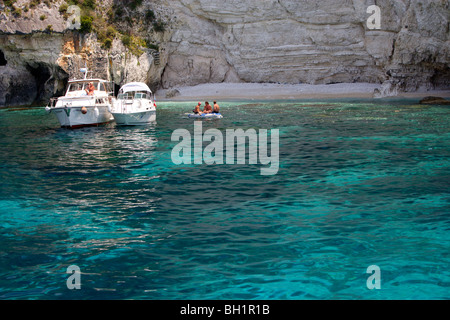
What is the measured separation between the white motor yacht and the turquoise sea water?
981cm

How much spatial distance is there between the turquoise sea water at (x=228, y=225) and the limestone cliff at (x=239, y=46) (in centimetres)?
3063

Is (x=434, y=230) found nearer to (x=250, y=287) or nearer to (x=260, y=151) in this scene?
(x=250, y=287)

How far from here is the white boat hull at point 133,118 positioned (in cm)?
2560

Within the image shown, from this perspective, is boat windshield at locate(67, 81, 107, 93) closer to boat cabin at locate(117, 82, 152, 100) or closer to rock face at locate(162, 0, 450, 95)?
boat cabin at locate(117, 82, 152, 100)

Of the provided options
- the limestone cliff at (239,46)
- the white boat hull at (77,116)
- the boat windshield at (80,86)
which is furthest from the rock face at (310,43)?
the white boat hull at (77,116)

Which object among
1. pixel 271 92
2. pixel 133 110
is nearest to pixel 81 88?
pixel 133 110

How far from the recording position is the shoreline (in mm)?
45594

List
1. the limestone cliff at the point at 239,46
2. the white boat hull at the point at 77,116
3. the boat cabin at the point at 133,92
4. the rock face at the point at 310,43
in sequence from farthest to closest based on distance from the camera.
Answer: the rock face at the point at 310,43 → the limestone cliff at the point at 239,46 → the boat cabin at the point at 133,92 → the white boat hull at the point at 77,116

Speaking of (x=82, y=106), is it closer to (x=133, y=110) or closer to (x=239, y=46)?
(x=133, y=110)

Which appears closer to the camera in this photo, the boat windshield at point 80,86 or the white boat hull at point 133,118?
the white boat hull at point 133,118

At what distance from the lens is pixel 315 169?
12.7 metres

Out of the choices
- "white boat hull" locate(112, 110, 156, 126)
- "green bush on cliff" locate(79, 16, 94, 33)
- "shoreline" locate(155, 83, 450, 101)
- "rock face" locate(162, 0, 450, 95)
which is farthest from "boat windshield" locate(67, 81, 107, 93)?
"rock face" locate(162, 0, 450, 95)

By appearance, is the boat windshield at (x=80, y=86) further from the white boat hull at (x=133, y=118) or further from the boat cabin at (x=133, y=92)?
the white boat hull at (x=133, y=118)
